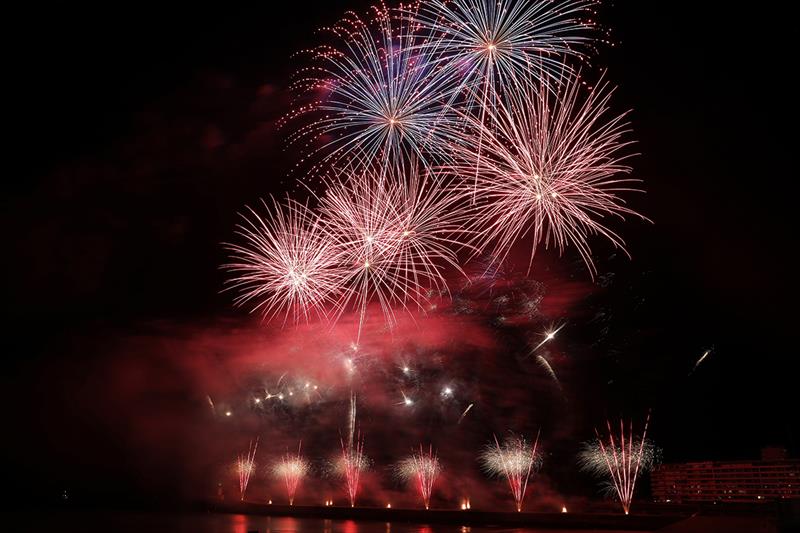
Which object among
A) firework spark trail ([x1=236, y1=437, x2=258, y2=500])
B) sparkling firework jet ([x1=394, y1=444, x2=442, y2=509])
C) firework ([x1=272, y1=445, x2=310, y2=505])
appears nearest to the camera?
sparkling firework jet ([x1=394, y1=444, x2=442, y2=509])

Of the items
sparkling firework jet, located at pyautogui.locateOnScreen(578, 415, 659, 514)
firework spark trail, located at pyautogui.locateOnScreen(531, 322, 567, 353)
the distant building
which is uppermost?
firework spark trail, located at pyautogui.locateOnScreen(531, 322, 567, 353)

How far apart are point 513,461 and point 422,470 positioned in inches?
196

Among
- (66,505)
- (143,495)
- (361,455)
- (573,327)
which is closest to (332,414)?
(361,455)

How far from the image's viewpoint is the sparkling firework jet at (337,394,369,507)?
36500 mm

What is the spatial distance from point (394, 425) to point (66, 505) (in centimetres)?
3868

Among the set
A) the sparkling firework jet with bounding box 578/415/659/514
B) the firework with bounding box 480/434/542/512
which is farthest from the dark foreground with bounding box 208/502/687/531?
the firework with bounding box 480/434/542/512

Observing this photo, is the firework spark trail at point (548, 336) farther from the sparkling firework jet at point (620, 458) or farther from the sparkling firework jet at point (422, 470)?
the sparkling firework jet at point (422, 470)

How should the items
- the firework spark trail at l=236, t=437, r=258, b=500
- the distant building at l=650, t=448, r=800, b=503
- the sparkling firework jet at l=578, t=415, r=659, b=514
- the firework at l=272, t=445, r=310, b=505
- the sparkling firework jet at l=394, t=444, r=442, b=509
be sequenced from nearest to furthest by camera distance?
the distant building at l=650, t=448, r=800, b=503 < the sparkling firework jet at l=578, t=415, r=659, b=514 < the sparkling firework jet at l=394, t=444, r=442, b=509 < the firework at l=272, t=445, r=310, b=505 < the firework spark trail at l=236, t=437, r=258, b=500

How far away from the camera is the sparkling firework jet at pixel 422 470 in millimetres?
33250

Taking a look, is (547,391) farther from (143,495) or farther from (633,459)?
(143,495)

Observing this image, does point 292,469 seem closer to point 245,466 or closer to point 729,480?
point 245,466

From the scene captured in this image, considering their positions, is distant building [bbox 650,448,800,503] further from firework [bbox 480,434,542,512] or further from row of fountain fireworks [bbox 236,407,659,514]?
firework [bbox 480,434,542,512]

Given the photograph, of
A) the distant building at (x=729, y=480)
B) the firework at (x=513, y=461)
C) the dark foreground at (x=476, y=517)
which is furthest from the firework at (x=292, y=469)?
the distant building at (x=729, y=480)

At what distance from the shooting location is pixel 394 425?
36.0 m
